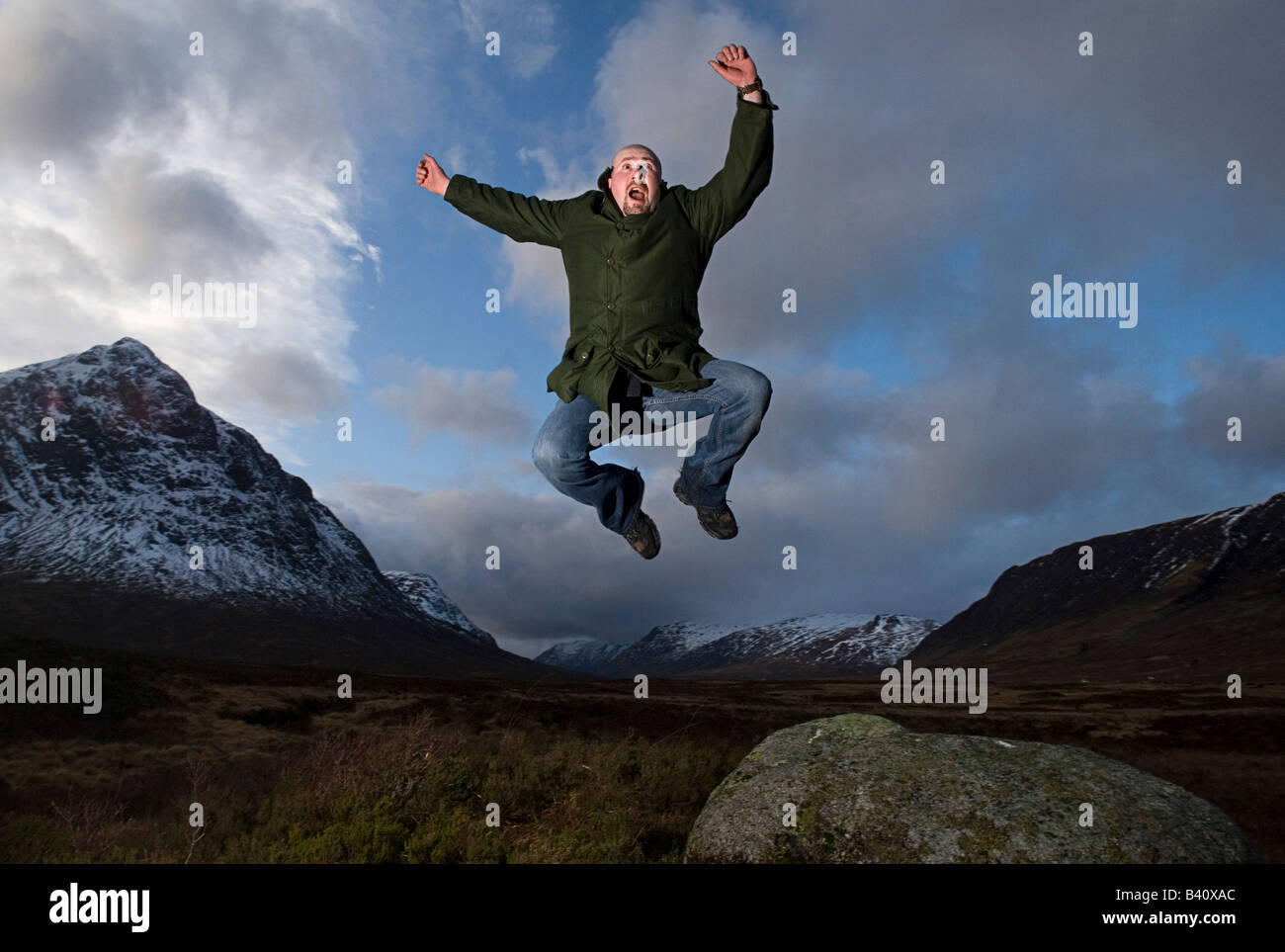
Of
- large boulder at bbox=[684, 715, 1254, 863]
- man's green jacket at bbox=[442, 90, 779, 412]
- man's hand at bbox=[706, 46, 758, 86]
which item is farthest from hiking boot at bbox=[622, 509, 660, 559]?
large boulder at bbox=[684, 715, 1254, 863]

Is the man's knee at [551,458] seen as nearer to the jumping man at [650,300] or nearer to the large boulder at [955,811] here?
the jumping man at [650,300]

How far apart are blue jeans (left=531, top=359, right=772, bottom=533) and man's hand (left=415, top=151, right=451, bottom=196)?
1792 millimetres

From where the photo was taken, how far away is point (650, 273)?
14.3 feet

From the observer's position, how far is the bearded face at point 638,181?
4418 mm

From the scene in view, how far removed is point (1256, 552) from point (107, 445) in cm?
27024

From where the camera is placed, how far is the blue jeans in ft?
14.4

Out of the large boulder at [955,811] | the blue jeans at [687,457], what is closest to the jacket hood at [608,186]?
the blue jeans at [687,457]

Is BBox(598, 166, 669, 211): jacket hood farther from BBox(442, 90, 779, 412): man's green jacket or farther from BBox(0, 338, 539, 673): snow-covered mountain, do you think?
BBox(0, 338, 539, 673): snow-covered mountain

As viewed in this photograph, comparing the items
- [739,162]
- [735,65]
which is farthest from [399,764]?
[735,65]

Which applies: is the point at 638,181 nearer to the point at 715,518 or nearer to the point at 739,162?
the point at 739,162

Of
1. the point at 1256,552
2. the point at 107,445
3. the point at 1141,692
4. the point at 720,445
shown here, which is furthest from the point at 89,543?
the point at 1256,552

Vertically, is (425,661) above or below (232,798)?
below

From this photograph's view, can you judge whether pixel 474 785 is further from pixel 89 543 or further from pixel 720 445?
pixel 89 543

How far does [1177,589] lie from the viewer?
17012cm
